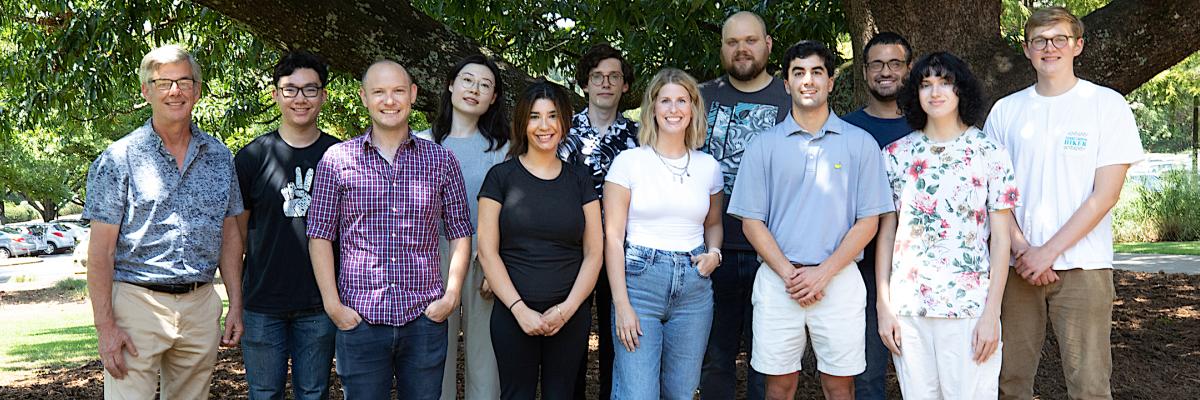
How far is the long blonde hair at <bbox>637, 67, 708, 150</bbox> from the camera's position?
151 inches

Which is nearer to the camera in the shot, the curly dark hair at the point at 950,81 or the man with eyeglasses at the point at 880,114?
the curly dark hair at the point at 950,81

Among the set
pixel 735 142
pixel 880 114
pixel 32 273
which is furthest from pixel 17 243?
pixel 880 114

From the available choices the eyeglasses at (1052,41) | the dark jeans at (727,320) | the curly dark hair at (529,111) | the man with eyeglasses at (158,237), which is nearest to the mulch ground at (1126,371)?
the dark jeans at (727,320)

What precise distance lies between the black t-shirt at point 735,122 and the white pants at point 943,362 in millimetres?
857

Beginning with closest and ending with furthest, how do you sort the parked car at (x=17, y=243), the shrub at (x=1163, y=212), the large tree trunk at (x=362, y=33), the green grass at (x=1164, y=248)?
the large tree trunk at (x=362, y=33)
the green grass at (x=1164, y=248)
the shrub at (x=1163, y=212)
the parked car at (x=17, y=243)

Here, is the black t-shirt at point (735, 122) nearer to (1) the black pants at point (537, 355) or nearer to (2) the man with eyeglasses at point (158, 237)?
(1) the black pants at point (537, 355)

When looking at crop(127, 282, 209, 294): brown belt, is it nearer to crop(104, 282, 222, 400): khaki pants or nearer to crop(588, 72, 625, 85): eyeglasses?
crop(104, 282, 222, 400): khaki pants

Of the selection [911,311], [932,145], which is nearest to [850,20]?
[932,145]

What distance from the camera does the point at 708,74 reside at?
6961 millimetres

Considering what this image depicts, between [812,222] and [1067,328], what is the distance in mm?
1111

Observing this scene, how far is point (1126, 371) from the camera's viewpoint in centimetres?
629

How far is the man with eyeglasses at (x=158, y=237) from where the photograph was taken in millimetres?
3371

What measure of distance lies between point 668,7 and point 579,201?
2.47 m

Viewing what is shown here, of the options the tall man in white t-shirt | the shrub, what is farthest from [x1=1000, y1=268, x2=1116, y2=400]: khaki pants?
the shrub
